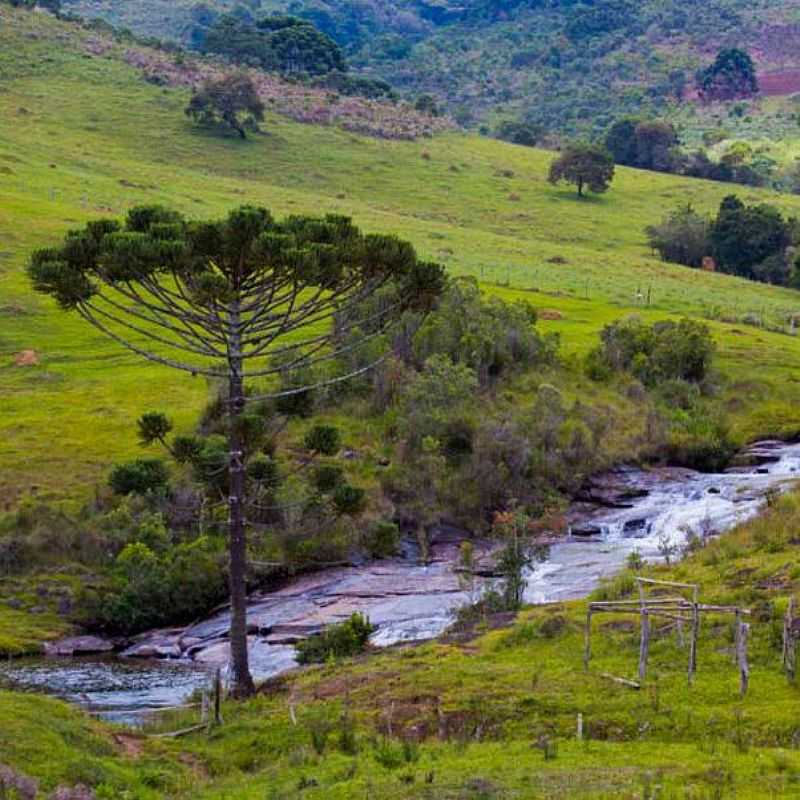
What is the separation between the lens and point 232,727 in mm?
24828

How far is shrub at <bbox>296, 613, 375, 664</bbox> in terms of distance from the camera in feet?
108

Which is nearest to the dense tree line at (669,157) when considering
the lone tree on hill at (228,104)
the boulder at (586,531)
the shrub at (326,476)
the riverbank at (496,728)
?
the lone tree on hill at (228,104)

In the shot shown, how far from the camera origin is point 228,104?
382 feet

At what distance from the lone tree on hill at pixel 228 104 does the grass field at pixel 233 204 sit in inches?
72.2

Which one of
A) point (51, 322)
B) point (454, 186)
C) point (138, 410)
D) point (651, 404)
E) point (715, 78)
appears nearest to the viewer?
point (138, 410)

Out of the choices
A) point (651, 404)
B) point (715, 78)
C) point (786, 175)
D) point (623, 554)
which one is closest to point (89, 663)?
point (623, 554)

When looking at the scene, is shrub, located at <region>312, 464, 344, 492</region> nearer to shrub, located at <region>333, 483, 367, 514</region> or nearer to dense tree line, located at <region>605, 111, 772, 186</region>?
shrub, located at <region>333, 483, 367, 514</region>

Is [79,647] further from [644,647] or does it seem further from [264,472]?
[644,647]

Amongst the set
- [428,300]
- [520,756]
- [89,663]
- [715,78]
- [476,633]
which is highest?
[715,78]

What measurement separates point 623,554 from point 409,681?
59.3 ft

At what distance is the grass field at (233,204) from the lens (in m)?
55.0


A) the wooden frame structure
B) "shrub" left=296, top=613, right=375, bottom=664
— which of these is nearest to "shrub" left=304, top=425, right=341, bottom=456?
"shrub" left=296, top=613, right=375, bottom=664

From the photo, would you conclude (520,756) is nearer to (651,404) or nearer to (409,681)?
(409,681)

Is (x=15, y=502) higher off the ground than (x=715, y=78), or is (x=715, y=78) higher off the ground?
(x=715, y=78)
